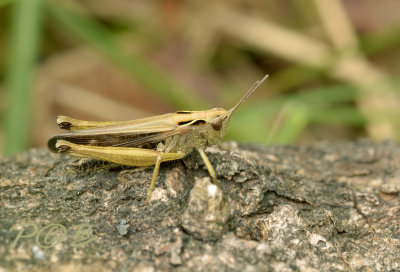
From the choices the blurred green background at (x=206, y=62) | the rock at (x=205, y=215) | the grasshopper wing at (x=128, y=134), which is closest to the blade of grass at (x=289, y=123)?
the blurred green background at (x=206, y=62)

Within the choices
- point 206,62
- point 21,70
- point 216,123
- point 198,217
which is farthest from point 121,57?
point 198,217

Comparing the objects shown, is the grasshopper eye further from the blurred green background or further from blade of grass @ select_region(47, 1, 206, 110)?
blade of grass @ select_region(47, 1, 206, 110)

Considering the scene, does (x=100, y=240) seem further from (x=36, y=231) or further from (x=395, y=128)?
(x=395, y=128)

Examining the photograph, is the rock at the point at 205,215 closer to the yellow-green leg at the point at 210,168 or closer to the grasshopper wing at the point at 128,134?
the yellow-green leg at the point at 210,168

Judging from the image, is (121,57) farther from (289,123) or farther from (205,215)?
(205,215)

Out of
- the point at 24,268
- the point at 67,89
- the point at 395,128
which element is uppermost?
the point at 67,89

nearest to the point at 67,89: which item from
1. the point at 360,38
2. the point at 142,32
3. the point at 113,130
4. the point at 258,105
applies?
the point at 142,32
